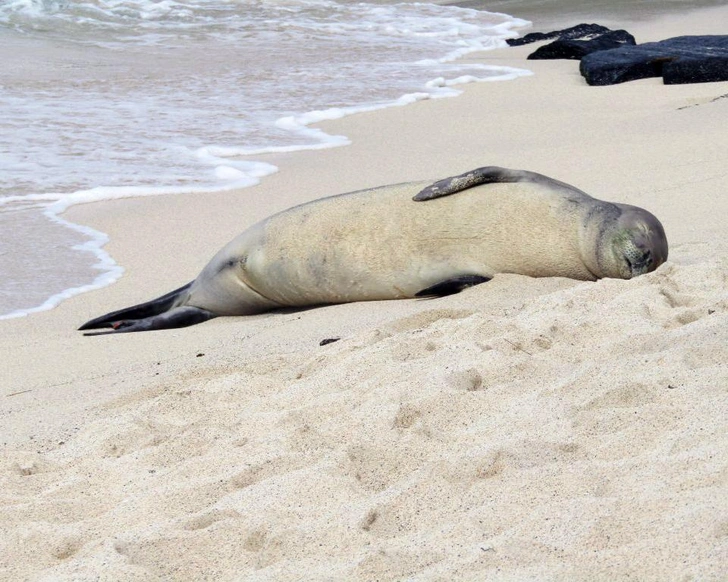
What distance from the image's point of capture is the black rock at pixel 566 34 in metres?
15.9

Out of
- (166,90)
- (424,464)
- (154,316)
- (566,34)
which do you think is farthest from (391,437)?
(566,34)

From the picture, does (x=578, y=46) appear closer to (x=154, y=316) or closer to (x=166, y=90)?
(x=166, y=90)

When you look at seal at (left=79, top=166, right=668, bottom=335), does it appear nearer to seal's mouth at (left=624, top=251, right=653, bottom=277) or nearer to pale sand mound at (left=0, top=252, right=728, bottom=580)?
seal's mouth at (left=624, top=251, right=653, bottom=277)

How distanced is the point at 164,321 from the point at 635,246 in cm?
217

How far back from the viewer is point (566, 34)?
1605 cm

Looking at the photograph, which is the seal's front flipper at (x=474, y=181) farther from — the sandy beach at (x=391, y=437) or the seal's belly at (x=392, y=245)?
the sandy beach at (x=391, y=437)

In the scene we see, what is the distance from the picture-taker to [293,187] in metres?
7.24

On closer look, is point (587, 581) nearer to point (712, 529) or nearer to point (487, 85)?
point (712, 529)

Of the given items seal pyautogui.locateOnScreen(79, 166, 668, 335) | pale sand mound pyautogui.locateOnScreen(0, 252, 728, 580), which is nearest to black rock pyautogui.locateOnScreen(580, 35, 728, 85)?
seal pyautogui.locateOnScreen(79, 166, 668, 335)

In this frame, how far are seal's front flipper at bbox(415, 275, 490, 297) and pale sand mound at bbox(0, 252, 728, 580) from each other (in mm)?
867

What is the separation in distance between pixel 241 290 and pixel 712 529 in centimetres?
354

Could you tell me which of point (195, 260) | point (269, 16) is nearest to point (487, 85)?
point (195, 260)

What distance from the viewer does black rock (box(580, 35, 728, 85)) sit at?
33.3 feet

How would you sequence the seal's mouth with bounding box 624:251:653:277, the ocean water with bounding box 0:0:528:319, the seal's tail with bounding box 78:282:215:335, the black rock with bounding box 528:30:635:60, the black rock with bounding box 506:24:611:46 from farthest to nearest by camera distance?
the black rock with bounding box 506:24:611:46
the black rock with bounding box 528:30:635:60
the ocean water with bounding box 0:0:528:319
the seal's tail with bounding box 78:282:215:335
the seal's mouth with bounding box 624:251:653:277
